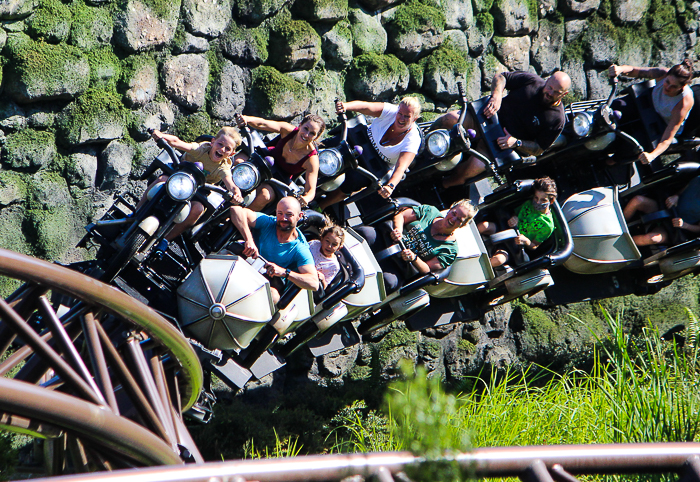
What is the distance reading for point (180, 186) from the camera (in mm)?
3648

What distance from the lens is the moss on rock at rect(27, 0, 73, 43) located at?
4289mm

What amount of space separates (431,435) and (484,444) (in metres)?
2.77

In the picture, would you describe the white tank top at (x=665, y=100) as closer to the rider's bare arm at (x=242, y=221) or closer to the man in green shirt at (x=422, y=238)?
the man in green shirt at (x=422, y=238)

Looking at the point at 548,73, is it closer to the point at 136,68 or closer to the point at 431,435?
the point at 136,68

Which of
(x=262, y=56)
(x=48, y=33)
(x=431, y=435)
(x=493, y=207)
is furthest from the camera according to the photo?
(x=262, y=56)

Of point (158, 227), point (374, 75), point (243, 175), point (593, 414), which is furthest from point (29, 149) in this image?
point (593, 414)

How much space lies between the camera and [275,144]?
4.45 m

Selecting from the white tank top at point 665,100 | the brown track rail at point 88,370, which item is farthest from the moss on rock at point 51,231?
the white tank top at point 665,100

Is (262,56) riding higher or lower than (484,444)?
higher

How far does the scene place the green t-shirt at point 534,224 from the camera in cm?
495

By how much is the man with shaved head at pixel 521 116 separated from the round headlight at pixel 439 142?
32 centimetres

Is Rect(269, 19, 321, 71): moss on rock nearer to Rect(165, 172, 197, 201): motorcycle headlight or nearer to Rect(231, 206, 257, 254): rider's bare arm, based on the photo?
Rect(231, 206, 257, 254): rider's bare arm

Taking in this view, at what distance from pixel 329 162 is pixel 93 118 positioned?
171 centimetres

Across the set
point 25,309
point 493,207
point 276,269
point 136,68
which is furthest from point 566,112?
point 25,309
